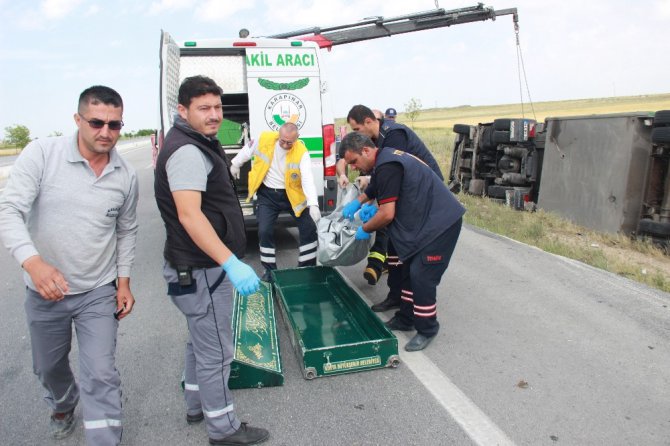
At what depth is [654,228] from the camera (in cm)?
703

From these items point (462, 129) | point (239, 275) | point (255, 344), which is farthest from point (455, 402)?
point (462, 129)

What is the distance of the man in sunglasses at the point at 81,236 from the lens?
2.40 metres

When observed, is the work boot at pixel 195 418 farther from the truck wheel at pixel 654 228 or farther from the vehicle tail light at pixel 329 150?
the truck wheel at pixel 654 228

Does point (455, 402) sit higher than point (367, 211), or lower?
lower

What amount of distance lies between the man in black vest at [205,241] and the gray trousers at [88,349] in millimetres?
363

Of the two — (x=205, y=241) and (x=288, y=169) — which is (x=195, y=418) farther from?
(x=288, y=169)

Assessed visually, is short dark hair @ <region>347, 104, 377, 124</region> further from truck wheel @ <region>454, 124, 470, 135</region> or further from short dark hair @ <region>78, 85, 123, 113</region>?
truck wheel @ <region>454, 124, 470, 135</region>

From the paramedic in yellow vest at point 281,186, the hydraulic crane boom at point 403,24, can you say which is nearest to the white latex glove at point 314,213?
the paramedic in yellow vest at point 281,186

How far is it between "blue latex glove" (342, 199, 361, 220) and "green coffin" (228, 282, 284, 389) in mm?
1039

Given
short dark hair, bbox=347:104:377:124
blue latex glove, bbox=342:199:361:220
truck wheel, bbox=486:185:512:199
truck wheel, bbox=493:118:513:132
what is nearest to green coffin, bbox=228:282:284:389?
blue latex glove, bbox=342:199:361:220

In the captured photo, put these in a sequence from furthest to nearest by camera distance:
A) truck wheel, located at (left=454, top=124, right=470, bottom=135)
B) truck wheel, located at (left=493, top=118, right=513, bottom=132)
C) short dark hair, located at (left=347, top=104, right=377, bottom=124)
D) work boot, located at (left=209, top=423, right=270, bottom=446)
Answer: truck wheel, located at (left=454, top=124, right=470, bottom=135), truck wheel, located at (left=493, top=118, right=513, bottom=132), short dark hair, located at (left=347, top=104, right=377, bottom=124), work boot, located at (left=209, top=423, right=270, bottom=446)

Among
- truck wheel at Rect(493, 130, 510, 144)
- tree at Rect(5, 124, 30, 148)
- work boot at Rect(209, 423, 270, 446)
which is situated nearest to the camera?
work boot at Rect(209, 423, 270, 446)

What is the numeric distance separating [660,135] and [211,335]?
22.3ft

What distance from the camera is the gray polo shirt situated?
2.35m
